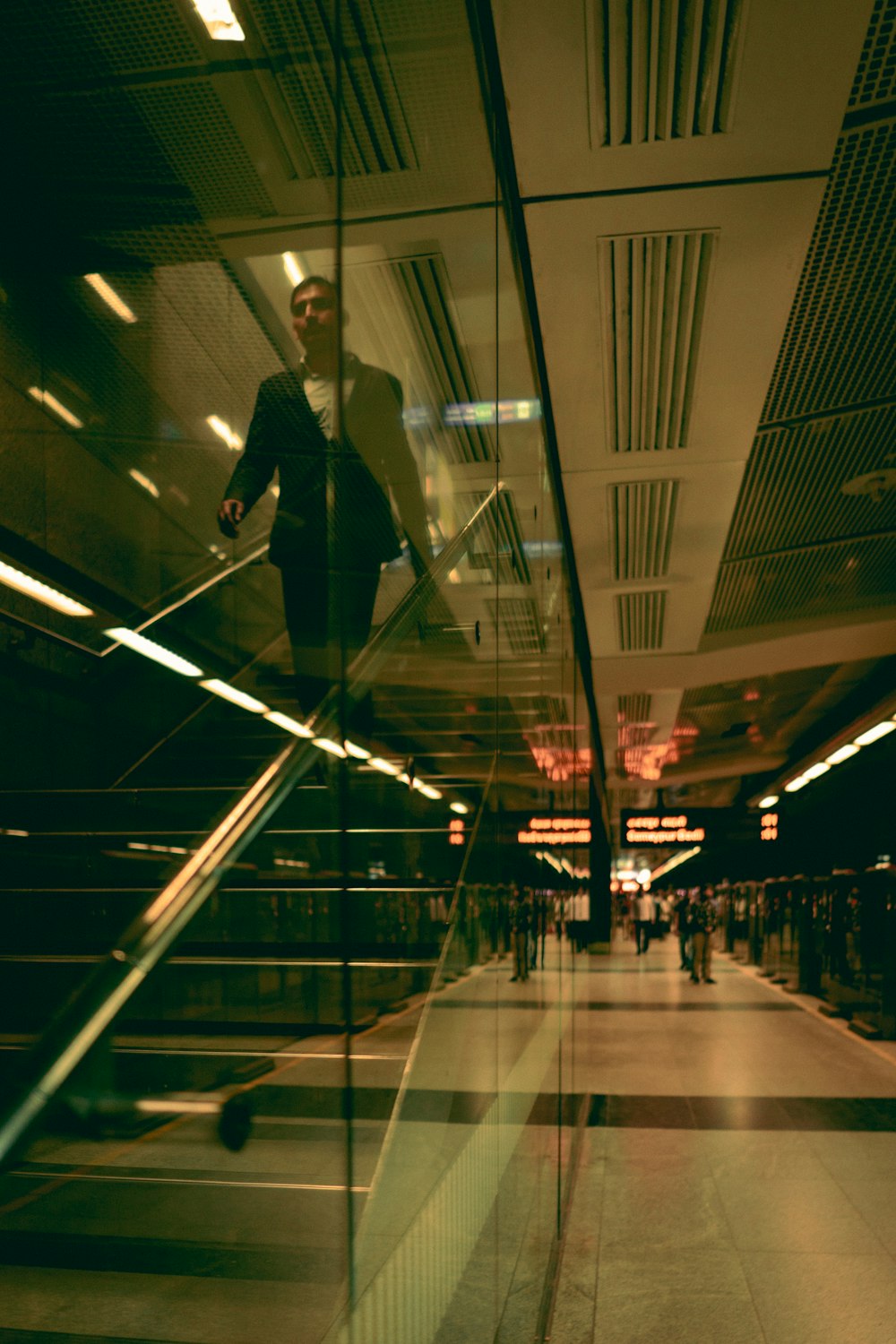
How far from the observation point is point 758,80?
2.60 metres

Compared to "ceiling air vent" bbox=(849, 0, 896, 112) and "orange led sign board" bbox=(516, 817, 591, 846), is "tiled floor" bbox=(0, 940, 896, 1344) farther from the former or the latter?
"ceiling air vent" bbox=(849, 0, 896, 112)

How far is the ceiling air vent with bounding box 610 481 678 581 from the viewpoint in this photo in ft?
17.1

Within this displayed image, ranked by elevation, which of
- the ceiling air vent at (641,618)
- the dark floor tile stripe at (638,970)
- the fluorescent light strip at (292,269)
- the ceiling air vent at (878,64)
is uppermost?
the ceiling air vent at (878,64)

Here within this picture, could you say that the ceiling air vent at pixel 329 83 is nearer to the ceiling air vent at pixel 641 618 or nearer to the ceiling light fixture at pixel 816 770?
the ceiling air vent at pixel 641 618

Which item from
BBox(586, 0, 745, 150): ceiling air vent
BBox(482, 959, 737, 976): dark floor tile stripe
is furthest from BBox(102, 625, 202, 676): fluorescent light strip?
BBox(482, 959, 737, 976): dark floor tile stripe

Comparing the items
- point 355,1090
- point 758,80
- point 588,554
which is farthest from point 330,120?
point 588,554

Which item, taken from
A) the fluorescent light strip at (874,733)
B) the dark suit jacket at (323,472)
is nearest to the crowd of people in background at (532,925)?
the dark suit jacket at (323,472)

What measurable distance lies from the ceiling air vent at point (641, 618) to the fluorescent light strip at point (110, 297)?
5.62 m

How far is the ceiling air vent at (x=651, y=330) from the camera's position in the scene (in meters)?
3.32

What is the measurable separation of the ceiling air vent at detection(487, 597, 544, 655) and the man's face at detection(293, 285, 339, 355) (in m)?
1.39

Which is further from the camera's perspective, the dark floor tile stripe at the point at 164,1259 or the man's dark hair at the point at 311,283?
the man's dark hair at the point at 311,283

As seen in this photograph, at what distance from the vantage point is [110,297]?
1467 millimetres

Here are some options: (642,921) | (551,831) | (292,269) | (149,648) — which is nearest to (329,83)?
(292,269)

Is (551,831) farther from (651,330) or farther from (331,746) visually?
(331,746)
